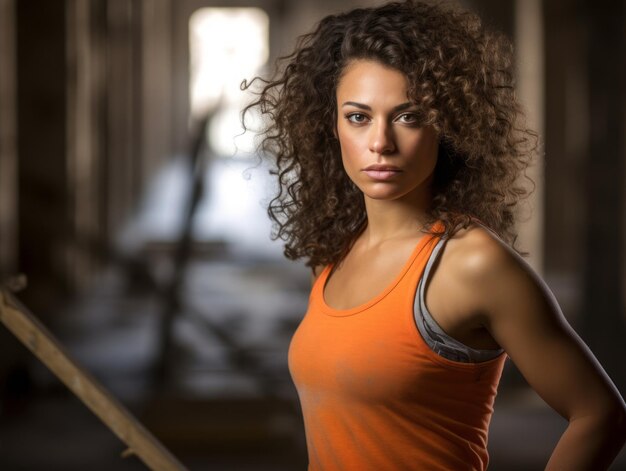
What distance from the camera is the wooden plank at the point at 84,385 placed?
1.84 m

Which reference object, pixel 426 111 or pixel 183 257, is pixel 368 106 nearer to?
pixel 426 111

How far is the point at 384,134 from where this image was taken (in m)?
1.62

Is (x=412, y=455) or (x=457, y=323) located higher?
(x=457, y=323)

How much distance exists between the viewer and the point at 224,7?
19.8m

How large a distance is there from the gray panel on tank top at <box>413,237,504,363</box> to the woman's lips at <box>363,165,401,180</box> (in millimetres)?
186

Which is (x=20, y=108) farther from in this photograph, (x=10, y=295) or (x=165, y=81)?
(x=165, y=81)

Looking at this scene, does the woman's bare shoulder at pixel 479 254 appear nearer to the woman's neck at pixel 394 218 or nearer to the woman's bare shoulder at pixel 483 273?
the woman's bare shoulder at pixel 483 273

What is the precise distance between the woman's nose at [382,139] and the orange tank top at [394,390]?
17 cm

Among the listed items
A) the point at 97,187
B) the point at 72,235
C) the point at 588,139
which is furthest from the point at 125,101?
the point at 588,139

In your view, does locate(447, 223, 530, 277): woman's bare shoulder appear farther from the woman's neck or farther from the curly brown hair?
the woman's neck

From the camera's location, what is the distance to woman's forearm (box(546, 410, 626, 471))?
58.8 inches

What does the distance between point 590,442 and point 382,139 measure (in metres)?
0.59

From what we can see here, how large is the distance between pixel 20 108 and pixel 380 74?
23.0 feet

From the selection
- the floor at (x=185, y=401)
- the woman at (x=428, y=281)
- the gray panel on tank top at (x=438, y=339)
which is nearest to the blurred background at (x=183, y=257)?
the floor at (x=185, y=401)
